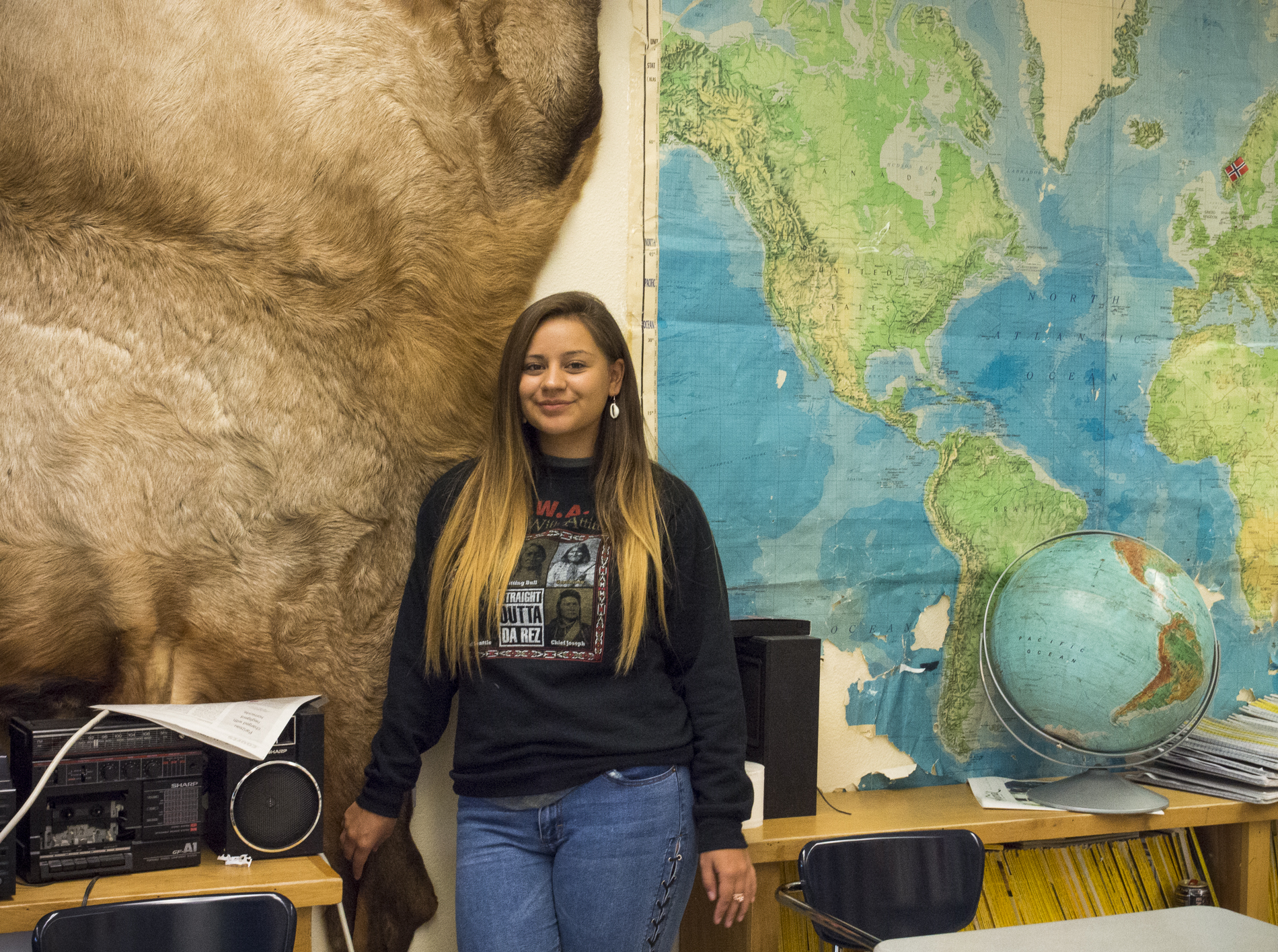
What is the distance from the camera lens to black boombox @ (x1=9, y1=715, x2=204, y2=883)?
160 centimetres

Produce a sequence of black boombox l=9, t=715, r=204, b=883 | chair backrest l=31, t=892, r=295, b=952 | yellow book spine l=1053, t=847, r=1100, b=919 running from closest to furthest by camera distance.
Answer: chair backrest l=31, t=892, r=295, b=952, black boombox l=9, t=715, r=204, b=883, yellow book spine l=1053, t=847, r=1100, b=919

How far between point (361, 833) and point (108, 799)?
422 mm

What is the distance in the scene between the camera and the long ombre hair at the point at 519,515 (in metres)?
1.77

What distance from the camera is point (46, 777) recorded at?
62.2 inches

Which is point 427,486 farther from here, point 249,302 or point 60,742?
point 60,742

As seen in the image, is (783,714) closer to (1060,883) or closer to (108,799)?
(1060,883)

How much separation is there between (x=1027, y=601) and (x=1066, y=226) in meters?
0.95

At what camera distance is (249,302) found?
1982mm

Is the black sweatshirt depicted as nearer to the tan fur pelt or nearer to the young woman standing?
the young woman standing

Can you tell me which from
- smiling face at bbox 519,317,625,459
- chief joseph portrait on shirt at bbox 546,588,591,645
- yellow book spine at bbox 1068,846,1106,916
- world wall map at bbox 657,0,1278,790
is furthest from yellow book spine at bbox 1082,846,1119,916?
smiling face at bbox 519,317,625,459

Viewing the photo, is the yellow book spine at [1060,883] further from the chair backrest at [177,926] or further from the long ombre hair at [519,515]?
the chair backrest at [177,926]

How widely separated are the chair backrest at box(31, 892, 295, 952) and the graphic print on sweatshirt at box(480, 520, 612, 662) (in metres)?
0.52

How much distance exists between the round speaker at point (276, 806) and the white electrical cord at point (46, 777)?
25 cm

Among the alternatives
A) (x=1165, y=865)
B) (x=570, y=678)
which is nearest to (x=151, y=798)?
(x=570, y=678)
